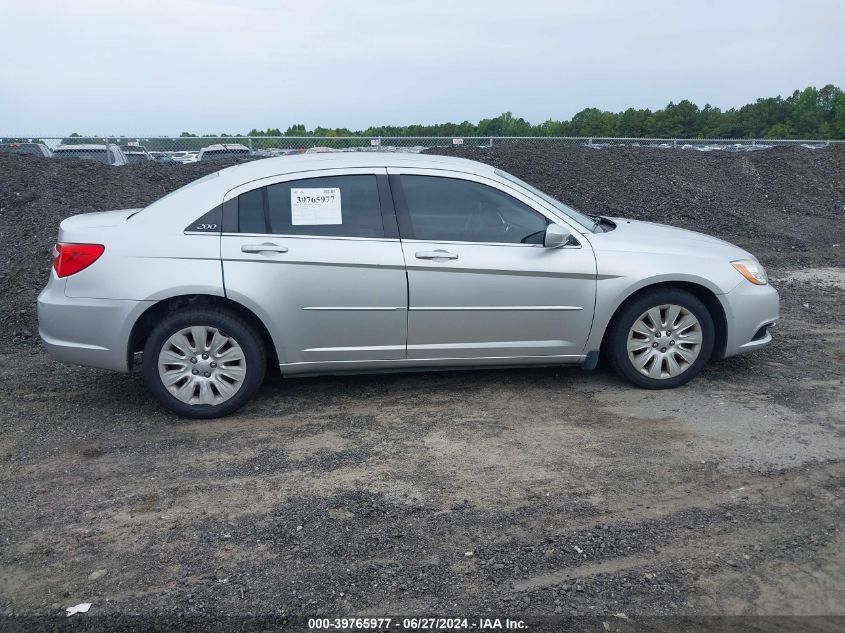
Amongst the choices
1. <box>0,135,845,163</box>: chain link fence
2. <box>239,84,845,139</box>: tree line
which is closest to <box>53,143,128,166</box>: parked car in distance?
<box>0,135,845,163</box>: chain link fence

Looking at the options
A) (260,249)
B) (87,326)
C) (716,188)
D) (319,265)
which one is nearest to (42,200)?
(87,326)

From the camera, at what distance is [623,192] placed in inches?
595

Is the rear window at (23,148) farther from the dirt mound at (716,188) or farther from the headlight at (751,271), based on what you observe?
the headlight at (751,271)

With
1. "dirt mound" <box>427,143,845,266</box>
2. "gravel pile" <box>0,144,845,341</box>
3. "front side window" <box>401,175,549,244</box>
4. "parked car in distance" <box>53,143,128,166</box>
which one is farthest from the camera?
"parked car in distance" <box>53,143,128,166</box>

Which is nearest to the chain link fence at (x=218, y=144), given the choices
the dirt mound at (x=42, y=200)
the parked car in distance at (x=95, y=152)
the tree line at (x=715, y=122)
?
the parked car in distance at (x=95, y=152)

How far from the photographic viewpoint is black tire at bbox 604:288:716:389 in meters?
A: 5.52

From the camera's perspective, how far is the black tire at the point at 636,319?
217 inches

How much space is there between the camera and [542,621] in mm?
3051

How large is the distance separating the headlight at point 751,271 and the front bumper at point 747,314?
0.05m

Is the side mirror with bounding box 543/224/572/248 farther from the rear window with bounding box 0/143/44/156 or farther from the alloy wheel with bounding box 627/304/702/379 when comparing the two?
the rear window with bounding box 0/143/44/156

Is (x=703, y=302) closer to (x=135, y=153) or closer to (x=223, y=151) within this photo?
(x=223, y=151)

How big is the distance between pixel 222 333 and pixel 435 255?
5.04 feet

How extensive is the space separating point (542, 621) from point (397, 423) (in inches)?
87.4

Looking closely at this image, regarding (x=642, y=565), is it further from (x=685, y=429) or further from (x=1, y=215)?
(x=1, y=215)
